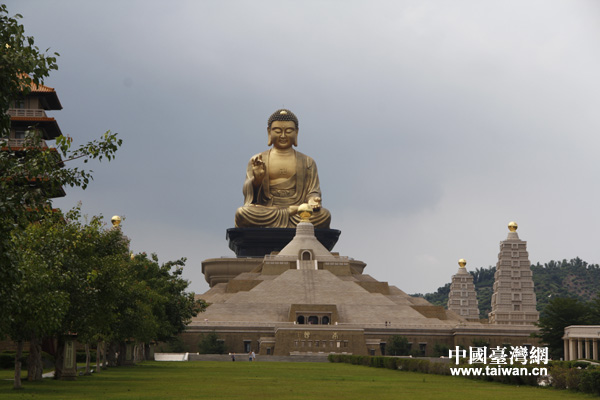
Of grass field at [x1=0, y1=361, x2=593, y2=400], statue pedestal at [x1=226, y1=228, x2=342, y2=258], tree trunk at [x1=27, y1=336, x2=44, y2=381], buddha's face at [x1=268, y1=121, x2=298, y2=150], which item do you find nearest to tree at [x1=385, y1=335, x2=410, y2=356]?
statue pedestal at [x1=226, y1=228, x2=342, y2=258]

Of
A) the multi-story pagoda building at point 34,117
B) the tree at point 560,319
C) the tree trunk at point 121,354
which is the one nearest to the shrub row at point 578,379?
the tree trunk at point 121,354

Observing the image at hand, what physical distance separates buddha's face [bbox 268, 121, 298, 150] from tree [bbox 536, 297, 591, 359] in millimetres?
38001

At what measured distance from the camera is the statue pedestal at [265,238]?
85875mm

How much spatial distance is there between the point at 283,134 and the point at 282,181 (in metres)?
4.27

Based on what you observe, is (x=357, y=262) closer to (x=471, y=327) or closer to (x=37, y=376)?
(x=471, y=327)

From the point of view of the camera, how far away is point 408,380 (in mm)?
30938

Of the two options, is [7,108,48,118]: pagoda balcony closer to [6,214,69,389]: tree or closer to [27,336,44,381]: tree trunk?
[27,336,44,381]: tree trunk

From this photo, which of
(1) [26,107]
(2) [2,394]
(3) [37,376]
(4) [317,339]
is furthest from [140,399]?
(4) [317,339]

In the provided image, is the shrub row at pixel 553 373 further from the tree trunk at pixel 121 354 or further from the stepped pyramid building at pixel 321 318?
the stepped pyramid building at pixel 321 318

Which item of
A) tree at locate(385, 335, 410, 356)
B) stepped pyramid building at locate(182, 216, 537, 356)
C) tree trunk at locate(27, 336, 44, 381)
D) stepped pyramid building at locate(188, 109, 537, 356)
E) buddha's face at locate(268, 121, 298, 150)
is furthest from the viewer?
buddha's face at locate(268, 121, 298, 150)

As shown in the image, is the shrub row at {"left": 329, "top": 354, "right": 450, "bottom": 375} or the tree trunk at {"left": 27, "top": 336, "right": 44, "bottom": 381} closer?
the tree trunk at {"left": 27, "top": 336, "right": 44, "bottom": 381}

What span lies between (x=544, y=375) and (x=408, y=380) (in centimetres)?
504

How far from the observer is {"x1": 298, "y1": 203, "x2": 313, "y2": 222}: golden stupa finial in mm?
84125

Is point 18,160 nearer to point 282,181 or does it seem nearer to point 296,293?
point 296,293
